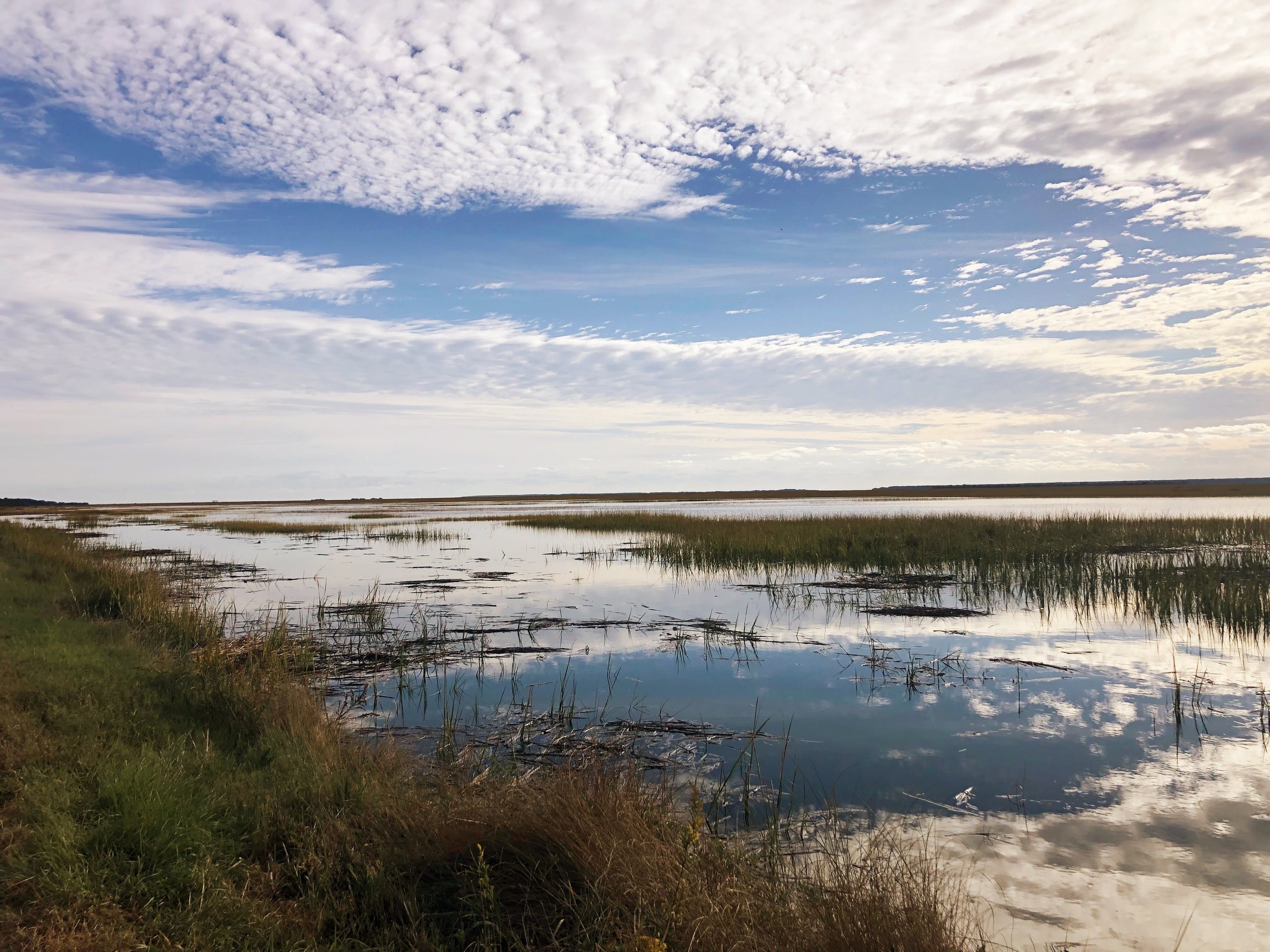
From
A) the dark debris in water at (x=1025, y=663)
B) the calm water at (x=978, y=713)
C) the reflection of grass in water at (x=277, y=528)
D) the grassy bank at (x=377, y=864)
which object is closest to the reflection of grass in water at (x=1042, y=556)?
the calm water at (x=978, y=713)

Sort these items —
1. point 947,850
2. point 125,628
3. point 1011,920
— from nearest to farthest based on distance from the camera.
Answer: point 1011,920 → point 947,850 → point 125,628

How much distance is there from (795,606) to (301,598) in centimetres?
1142

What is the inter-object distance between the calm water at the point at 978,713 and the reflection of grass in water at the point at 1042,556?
2.25 m

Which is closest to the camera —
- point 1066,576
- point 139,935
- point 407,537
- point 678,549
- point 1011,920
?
point 139,935

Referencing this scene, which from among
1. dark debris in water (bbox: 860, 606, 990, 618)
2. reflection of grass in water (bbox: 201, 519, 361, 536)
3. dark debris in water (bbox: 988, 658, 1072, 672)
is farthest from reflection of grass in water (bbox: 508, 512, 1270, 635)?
reflection of grass in water (bbox: 201, 519, 361, 536)

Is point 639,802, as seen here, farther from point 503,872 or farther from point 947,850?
point 947,850

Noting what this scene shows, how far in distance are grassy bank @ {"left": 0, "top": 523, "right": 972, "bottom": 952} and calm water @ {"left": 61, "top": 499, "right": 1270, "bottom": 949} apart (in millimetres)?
1231

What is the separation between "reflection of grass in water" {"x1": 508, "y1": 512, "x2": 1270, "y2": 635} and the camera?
16062mm

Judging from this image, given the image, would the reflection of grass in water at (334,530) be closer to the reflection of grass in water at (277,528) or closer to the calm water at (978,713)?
the reflection of grass in water at (277,528)

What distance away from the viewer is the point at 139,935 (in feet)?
13.0

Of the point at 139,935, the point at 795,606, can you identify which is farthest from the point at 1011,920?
the point at 795,606

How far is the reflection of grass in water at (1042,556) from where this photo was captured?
16062 mm

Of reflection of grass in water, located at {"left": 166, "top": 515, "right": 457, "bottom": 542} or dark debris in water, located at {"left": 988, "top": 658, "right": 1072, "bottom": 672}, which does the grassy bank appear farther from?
reflection of grass in water, located at {"left": 166, "top": 515, "right": 457, "bottom": 542}

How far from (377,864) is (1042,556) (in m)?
23.8
